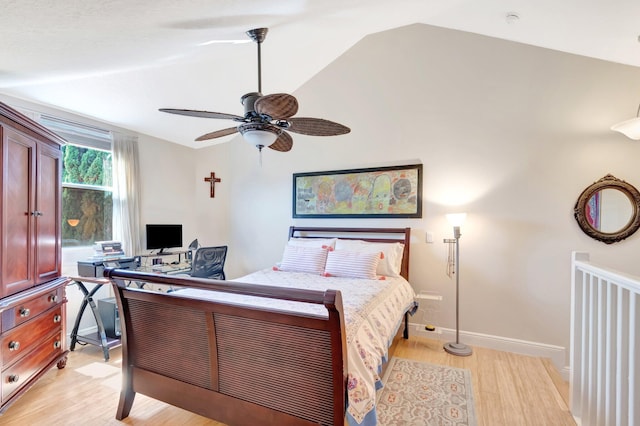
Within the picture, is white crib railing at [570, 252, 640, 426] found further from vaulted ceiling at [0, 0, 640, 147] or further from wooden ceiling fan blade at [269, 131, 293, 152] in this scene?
wooden ceiling fan blade at [269, 131, 293, 152]

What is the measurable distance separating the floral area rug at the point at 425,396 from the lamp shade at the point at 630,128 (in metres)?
2.50

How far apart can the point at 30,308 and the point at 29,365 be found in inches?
16.4

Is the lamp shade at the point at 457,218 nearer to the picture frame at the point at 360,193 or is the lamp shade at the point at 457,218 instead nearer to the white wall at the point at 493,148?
the white wall at the point at 493,148

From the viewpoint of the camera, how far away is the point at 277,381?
1590 mm

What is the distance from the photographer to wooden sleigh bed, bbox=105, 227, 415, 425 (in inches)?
56.7

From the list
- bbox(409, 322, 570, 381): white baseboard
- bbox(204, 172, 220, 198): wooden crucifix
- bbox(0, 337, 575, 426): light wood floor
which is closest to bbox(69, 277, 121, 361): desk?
bbox(0, 337, 575, 426): light wood floor

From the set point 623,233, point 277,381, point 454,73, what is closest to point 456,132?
point 454,73

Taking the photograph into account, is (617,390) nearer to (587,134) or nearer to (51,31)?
(587,134)

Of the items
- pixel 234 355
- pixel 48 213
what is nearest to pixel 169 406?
pixel 234 355

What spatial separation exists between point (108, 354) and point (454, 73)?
470 centimetres

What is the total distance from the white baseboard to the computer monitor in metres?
3.37

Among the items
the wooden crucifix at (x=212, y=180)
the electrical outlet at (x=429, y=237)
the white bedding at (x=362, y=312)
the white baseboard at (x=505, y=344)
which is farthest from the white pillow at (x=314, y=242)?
the wooden crucifix at (x=212, y=180)

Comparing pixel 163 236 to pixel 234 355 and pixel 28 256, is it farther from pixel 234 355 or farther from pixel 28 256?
pixel 234 355

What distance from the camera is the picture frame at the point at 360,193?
3600 millimetres
